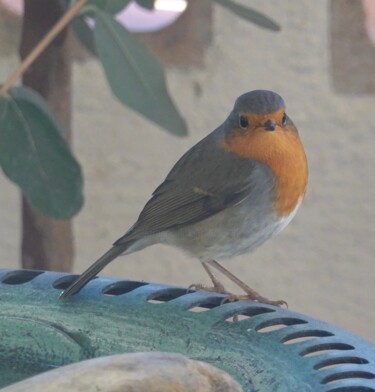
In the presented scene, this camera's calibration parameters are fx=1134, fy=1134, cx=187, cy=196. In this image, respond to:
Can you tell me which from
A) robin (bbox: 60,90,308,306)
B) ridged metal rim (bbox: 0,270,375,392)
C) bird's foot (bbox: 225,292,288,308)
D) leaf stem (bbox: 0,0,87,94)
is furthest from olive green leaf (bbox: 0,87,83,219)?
ridged metal rim (bbox: 0,270,375,392)

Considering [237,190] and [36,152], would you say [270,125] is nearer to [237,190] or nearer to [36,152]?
[237,190]

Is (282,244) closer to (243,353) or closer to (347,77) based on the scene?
(347,77)

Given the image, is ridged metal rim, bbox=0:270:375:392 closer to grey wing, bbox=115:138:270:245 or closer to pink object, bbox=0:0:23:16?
grey wing, bbox=115:138:270:245

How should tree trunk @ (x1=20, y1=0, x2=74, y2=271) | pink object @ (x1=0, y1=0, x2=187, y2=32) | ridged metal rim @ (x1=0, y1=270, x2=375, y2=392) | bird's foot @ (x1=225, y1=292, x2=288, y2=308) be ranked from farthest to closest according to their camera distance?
pink object @ (x1=0, y1=0, x2=187, y2=32) < tree trunk @ (x1=20, y1=0, x2=74, y2=271) < bird's foot @ (x1=225, y1=292, x2=288, y2=308) < ridged metal rim @ (x1=0, y1=270, x2=375, y2=392)

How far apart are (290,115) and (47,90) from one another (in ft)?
3.67

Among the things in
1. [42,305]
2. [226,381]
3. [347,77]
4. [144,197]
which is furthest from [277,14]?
[226,381]

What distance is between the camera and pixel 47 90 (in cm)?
265

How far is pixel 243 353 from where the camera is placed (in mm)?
1517

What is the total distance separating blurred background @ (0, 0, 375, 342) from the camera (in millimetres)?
3529

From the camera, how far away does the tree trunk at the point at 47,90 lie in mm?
2590

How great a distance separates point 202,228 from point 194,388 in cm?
136

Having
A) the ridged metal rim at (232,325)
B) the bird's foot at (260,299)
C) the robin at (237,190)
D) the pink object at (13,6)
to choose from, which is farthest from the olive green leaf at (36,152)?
the pink object at (13,6)

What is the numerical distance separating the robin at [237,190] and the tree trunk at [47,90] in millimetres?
252

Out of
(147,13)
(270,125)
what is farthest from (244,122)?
(147,13)
